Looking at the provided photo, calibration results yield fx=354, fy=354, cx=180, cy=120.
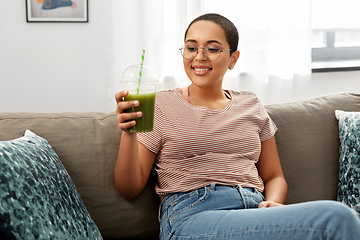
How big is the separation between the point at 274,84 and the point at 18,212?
6.99 ft

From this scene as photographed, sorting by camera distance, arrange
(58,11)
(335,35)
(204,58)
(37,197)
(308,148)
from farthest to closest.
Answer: (335,35), (58,11), (308,148), (204,58), (37,197)

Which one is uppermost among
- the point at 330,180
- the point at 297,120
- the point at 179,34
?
the point at 179,34

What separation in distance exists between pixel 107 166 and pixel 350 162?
3.30 ft

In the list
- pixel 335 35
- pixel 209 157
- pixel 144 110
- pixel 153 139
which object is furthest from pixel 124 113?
pixel 335 35

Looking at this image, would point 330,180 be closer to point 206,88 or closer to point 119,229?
point 206,88

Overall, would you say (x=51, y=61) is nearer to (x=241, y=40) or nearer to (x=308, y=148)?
(x=241, y=40)

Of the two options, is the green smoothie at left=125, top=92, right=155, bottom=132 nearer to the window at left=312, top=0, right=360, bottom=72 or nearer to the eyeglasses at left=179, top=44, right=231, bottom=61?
the eyeglasses at left=179, top=44, right=231, bottom=61

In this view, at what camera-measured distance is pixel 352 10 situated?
2688 millimetres

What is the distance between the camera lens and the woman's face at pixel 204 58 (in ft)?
4.50

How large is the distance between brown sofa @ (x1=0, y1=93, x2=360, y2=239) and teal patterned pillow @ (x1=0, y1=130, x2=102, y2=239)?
17cm

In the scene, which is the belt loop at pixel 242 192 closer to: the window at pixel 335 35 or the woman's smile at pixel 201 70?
the woman's smile at pixel 201 70

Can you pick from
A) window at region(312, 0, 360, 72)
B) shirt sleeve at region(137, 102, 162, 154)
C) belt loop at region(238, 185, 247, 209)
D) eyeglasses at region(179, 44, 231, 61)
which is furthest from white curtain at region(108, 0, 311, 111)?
belt loop at region(238, 185, 247, 209)

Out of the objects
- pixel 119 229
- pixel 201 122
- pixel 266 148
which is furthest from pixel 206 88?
pixel 119 229

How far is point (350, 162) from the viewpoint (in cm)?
149
